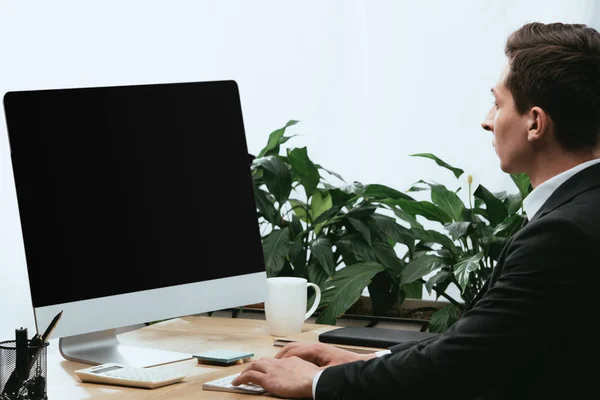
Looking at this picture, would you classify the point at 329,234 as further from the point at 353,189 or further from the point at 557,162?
the point at 557,162

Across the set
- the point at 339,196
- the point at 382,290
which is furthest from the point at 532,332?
the point at 339,196

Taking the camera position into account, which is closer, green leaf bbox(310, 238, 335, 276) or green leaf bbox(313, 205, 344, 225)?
green leaf bbox(310, 238, 335, 276)

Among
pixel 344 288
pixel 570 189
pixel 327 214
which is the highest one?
pixel 570 189

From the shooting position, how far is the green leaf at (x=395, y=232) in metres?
2.52

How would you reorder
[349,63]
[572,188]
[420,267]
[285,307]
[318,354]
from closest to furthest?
[572,188], [318,354], [285,307], [420,267], [349,63]

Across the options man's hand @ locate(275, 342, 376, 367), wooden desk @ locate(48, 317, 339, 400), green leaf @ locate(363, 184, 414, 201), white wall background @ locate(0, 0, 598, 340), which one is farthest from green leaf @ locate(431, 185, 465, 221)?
man's hand @ locate(275, 342, 376, 367)

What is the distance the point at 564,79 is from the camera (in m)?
1.32

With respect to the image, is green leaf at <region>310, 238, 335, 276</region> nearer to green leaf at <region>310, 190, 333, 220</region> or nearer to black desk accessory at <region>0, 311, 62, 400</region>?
green leaf at <region>310, 190, 333, 220</region>

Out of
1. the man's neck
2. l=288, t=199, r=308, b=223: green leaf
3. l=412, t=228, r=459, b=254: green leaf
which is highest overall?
the man's neck

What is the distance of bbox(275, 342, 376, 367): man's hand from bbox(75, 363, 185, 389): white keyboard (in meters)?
0.22

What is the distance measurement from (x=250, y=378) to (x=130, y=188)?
0.49 m

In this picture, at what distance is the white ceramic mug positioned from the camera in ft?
6.41

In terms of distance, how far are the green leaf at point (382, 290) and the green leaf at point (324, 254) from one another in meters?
0.15

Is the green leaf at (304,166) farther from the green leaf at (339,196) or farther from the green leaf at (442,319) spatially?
the green leaf at (442,319)
